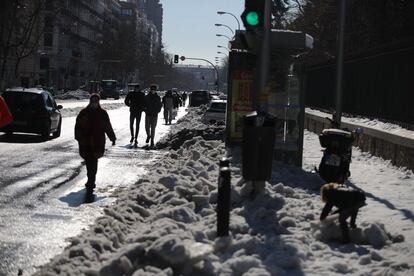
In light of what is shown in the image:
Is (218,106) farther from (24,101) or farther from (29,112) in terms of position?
(29,112)

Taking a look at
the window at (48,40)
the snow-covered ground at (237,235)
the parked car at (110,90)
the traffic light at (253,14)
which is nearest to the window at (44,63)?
the window at (48,40)

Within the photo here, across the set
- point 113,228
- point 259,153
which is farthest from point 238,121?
point 113,228

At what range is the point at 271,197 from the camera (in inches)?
352

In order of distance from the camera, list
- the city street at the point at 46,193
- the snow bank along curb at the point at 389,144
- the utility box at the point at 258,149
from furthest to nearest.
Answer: the snow bank along curb at the point at 389,144 → the utility box at the point at 258,149 → the city street at the point at 46,193

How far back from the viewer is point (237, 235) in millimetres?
7062

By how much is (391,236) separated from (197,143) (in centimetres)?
915

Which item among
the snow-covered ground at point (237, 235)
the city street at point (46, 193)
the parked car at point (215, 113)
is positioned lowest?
the city street at point (46, 193)

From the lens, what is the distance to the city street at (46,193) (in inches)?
280

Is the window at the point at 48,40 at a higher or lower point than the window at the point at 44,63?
higher

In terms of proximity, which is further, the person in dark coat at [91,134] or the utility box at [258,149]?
the person in dark coat at [91,134]

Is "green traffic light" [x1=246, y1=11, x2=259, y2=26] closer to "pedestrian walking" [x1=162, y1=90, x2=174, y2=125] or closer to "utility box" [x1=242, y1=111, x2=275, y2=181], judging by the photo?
"utility box" [x1=242, y1=111, x2=275, y2=181]

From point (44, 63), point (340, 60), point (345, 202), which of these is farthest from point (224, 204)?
point (44, 63)

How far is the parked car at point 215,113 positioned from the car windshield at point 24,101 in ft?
32.5

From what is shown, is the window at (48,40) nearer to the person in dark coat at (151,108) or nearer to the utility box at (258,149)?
the person in dark coat at (151,108)
